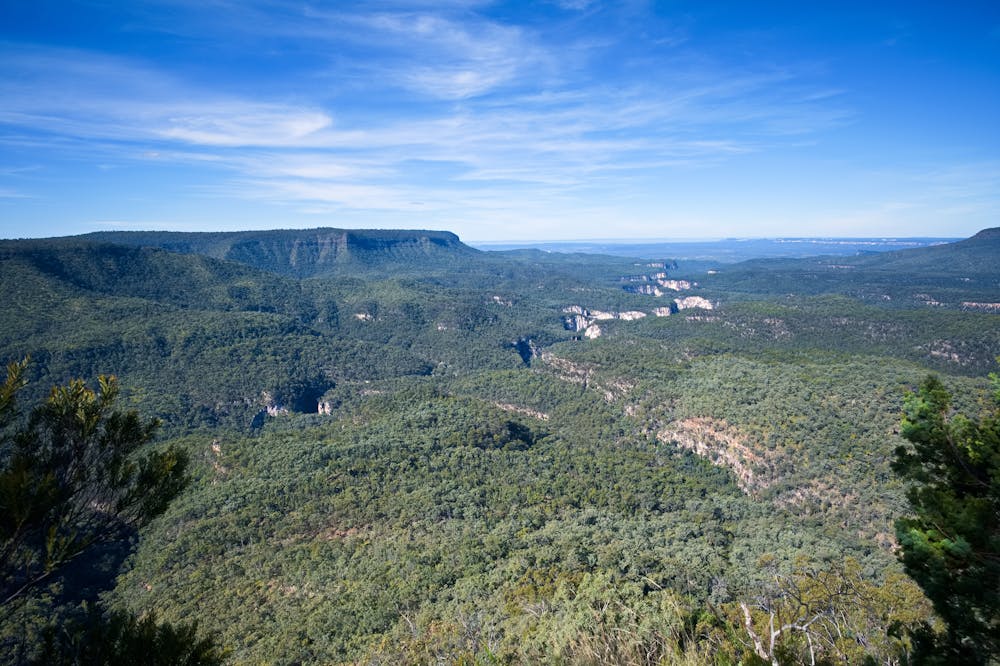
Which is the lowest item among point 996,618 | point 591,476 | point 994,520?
point 591,476

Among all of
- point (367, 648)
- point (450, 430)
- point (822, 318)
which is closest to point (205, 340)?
point (450, 430)

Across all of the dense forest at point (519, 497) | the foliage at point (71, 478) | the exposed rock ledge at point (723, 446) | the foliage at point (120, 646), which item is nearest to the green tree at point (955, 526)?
the dense forest at point (519, 497)

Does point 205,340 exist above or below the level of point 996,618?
below

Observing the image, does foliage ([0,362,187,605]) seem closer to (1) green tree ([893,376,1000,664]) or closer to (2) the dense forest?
(2) the dense forest

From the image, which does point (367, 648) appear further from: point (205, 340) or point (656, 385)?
point (205, 340)

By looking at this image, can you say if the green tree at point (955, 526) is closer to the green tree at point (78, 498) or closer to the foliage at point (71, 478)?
the green tree at point (78, 498)

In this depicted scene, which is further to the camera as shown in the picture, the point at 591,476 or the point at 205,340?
the point at 205,340

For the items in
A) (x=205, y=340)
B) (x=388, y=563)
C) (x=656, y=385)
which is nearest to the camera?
(x=388, y=563)

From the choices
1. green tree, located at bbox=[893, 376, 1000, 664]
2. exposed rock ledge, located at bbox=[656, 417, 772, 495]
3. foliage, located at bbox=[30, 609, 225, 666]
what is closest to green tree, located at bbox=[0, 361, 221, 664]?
foliage, located at bbox=[30, 609, 225, 666]
